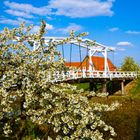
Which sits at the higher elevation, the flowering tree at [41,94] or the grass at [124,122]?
the flowering tree at [41,94]

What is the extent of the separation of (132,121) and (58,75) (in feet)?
45.6

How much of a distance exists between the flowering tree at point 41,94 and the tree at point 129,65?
70.6 m

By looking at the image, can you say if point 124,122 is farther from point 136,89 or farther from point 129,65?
point 129,65

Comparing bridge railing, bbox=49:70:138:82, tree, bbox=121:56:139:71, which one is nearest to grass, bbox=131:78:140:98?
bridge railing, bbox=49:70:138:82

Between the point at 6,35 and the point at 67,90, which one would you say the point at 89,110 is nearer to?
the point at 67,90

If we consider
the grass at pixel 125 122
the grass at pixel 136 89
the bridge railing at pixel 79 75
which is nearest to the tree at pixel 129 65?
the bridge railing at pixel 79 75

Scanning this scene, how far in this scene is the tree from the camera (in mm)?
80588

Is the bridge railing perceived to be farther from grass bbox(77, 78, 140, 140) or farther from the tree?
the tree

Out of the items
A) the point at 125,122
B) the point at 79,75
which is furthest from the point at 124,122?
the point at 79,75

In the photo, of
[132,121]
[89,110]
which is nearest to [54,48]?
[89,110]

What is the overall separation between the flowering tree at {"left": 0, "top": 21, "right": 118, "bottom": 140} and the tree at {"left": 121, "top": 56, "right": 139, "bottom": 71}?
70617 millimetres

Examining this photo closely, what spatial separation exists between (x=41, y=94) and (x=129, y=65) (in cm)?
7281

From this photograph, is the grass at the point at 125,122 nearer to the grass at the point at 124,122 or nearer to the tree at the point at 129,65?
the grass at the point at 124,122

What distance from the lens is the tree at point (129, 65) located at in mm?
80588
